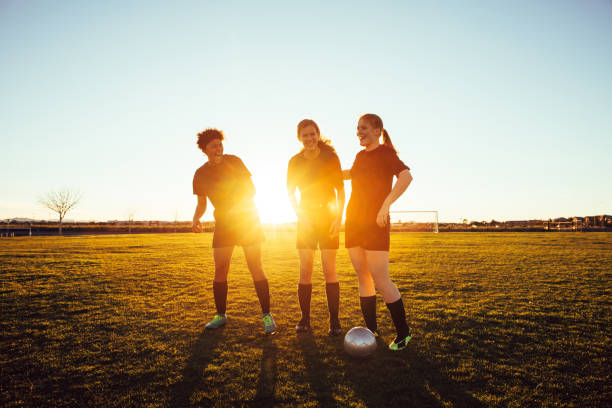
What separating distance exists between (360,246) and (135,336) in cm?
290

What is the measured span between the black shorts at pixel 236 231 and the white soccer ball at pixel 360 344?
63.8 inches

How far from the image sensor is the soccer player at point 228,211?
4016 mm

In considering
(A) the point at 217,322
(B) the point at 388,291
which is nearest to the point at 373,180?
(B) the point at 388,291

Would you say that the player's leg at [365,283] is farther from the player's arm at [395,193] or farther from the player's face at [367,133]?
the player's face at [367,133]

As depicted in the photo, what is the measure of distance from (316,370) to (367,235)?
4.47 ft

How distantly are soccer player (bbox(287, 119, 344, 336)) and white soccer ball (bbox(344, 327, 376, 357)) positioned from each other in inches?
25.0

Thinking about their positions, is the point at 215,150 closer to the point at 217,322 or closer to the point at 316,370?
the point at 217,322

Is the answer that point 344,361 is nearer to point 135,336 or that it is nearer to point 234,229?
point 234,229

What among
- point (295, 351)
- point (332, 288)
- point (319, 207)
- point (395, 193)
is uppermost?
point (395, 193)

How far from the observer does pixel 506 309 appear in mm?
4805

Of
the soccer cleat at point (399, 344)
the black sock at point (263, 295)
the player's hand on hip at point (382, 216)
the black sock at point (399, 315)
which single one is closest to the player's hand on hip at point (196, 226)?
the black sock at point (263, 295)

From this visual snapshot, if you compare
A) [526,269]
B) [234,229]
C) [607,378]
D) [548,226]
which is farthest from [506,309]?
[548,226]

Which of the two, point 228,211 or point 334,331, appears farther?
point 228,211

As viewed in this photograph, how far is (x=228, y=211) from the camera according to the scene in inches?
160
